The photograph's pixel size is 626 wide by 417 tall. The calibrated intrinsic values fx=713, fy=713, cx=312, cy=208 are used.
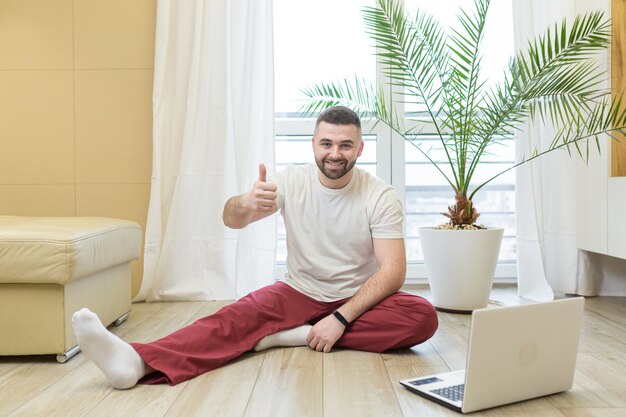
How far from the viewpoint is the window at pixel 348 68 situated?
Answer: 4.02 metres

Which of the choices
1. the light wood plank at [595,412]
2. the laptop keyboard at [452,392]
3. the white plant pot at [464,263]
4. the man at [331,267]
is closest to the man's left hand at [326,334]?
the man at [331,267]

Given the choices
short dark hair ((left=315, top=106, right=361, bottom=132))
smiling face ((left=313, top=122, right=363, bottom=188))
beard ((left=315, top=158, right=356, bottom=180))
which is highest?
short dark hair ((left=315, top=106, right=361, bottom=132))

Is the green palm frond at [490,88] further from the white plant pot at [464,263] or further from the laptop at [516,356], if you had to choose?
the laptop at [516,356]

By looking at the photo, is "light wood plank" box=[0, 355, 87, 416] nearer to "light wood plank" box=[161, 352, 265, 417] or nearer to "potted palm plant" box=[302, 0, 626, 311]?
"light wood plank" box=[161, 352, 265, 417]

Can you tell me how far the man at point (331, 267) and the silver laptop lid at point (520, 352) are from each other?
67 cm

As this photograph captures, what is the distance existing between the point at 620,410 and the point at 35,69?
3.25 meters

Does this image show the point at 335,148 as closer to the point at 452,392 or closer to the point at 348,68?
the point at 452,392

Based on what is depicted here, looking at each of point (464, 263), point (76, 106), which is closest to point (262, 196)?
point (464, 263)

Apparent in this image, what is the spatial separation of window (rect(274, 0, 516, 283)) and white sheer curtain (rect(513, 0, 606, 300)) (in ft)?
0.86

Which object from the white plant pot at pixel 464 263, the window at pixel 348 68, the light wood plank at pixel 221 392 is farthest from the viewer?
the window at pixel 348 68

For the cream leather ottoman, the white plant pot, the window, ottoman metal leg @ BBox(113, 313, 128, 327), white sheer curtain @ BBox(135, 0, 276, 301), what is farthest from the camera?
the window

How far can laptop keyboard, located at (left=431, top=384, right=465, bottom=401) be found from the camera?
6.18 ft

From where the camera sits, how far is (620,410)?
1829 millimetres

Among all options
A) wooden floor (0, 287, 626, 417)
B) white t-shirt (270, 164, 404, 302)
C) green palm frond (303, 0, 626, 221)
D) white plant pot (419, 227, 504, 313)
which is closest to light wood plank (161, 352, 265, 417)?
wooden floor (0, 287, 626, 417)
